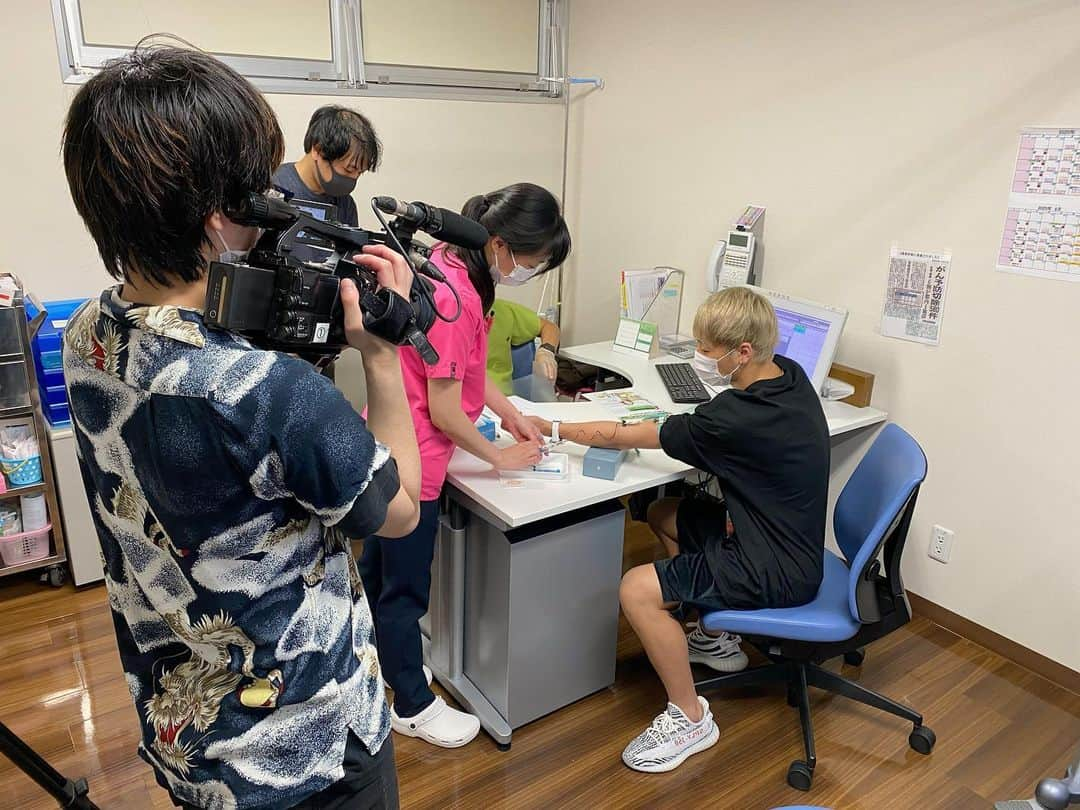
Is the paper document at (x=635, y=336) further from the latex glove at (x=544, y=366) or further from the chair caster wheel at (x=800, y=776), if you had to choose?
the chair caster wheel at (x=800, y=776)

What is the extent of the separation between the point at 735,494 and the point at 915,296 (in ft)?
3.77

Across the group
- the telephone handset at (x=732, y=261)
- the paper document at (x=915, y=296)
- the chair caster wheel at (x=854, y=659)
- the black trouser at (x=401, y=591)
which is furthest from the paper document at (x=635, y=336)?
the black trouser at (x=401, y=591)

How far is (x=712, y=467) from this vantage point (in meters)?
2.00

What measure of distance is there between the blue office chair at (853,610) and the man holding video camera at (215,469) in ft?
4.23

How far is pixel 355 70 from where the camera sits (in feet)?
11.0

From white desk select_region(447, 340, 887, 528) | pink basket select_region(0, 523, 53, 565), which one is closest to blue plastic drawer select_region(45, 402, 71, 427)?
pink basket select_region(0, 523, 53, 565)

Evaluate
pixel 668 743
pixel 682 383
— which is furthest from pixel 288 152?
pixel 668 743

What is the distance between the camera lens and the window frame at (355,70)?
2797 millimetres

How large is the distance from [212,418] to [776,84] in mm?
2792

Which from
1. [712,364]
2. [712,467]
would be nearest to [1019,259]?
[712,364]

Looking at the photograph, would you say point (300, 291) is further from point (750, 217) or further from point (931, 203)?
point (750, 217)

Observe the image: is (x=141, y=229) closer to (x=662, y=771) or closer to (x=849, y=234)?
(x=662, y=771)

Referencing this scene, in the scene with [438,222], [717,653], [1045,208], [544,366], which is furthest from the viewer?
[544,366]

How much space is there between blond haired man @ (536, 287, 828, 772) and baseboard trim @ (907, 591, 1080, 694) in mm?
1018
